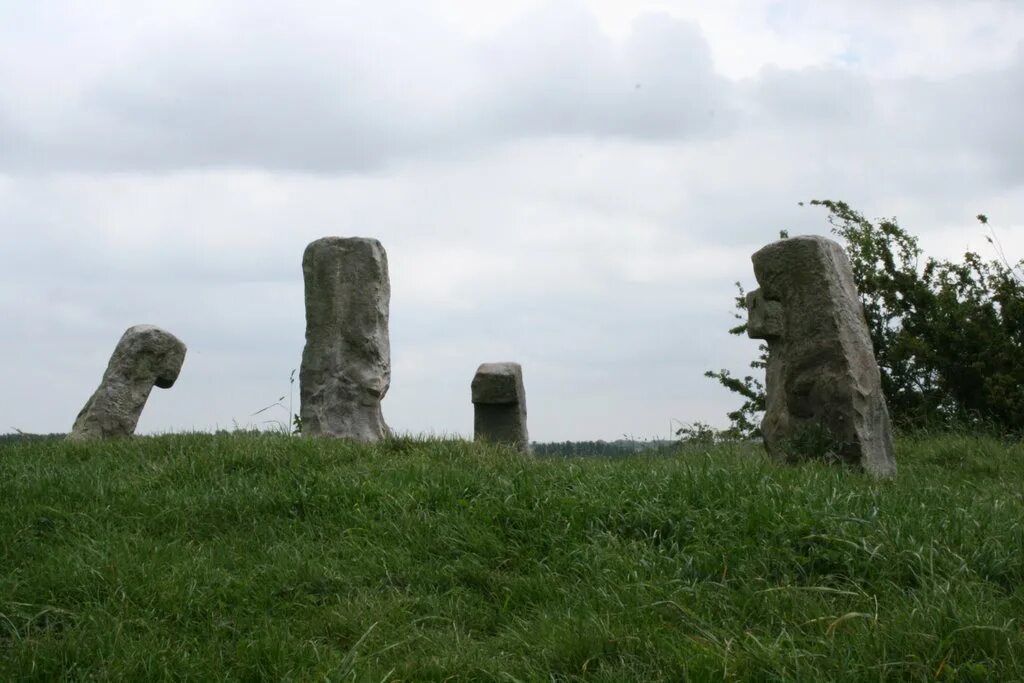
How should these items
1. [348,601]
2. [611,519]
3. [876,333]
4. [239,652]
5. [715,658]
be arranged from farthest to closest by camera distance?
[876,333] < [611,519] < [348,601] < [239,652] < [715,658]

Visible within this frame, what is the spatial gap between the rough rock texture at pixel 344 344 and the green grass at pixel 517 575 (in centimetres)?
354

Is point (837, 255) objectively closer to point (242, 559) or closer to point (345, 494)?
point (345, 494)

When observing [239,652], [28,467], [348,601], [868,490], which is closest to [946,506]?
[868,490]

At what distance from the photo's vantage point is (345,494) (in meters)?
8.18

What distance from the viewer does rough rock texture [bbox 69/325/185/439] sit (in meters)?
13.1

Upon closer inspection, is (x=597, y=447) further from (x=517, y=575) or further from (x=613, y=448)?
(x=517, y=575)

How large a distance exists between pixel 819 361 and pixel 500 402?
15.0 feet

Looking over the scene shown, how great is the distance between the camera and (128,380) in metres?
13.2

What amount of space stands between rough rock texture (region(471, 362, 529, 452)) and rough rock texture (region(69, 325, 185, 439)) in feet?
12.0

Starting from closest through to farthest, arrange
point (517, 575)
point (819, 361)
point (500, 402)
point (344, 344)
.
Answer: point (517, 575)
point (819, 361)
point (344, 344)
point (500, 402)

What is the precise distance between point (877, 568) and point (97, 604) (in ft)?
14.2

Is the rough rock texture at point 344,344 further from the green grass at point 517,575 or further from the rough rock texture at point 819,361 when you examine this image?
the rough rock texture at point 819,361

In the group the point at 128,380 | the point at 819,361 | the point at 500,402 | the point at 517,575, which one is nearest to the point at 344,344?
the point at 500,402

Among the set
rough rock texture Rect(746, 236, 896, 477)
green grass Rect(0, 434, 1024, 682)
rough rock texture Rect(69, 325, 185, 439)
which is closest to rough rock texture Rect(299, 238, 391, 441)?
rough rock texture Rect(69, 325, 185, 439)
